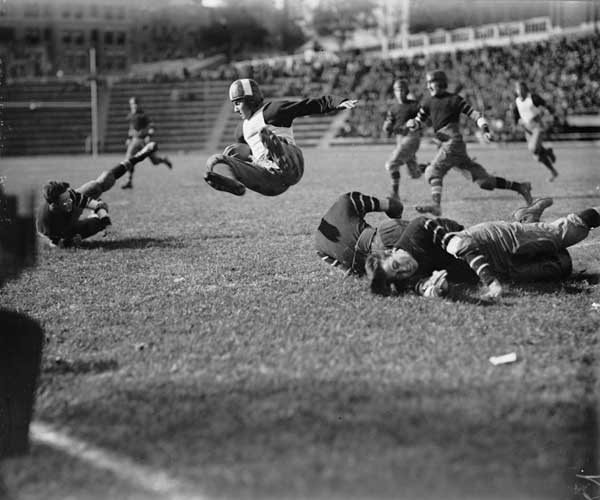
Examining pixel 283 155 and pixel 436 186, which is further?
pixel 436 186

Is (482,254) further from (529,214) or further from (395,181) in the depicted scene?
(395,181)

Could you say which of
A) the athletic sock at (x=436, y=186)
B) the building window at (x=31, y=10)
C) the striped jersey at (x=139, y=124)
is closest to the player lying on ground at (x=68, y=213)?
the building window at (x=31, y=10)

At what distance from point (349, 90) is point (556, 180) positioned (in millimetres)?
22603

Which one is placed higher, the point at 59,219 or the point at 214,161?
the point at 214,161

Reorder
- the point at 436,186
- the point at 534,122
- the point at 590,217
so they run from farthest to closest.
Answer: the point at 534,122, the point at 436,186, the point at 590,217

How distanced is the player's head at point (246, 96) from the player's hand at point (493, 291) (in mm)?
3137

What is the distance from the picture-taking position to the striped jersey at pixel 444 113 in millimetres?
10156

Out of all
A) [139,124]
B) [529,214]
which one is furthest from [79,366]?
[139,124]

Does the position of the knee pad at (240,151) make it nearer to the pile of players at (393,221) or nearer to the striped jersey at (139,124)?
the pile of players at (393,221)

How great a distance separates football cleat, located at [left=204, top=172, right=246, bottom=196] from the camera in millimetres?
6673

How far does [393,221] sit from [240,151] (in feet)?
7.50

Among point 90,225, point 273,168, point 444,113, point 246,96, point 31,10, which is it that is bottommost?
point 90,225

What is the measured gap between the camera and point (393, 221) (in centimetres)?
561

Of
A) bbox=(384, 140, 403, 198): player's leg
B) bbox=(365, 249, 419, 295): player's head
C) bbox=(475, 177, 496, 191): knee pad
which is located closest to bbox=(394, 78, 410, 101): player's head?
bbox=(384, 140, 403, 198): player's leg
